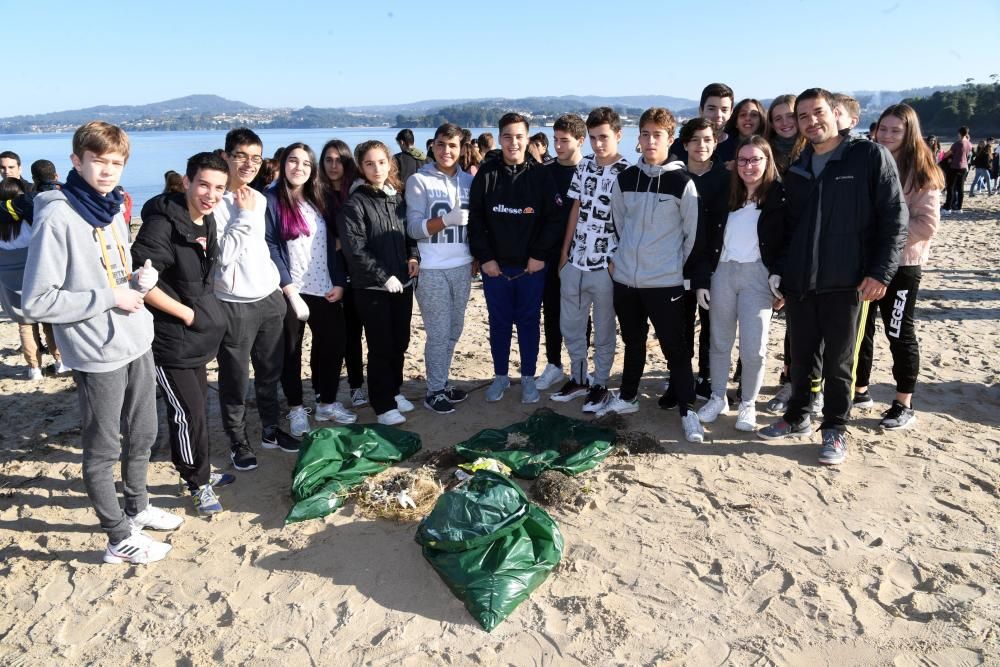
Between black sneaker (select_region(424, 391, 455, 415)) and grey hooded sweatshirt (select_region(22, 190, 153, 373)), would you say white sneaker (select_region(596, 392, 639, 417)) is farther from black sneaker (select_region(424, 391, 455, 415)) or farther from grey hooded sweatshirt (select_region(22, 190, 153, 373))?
grey hooded sweatshirt (select_region(22, 190, 153, 373))

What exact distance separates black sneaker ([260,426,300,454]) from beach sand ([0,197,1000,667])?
0.05 metres

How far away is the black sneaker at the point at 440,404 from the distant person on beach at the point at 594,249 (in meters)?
0.93

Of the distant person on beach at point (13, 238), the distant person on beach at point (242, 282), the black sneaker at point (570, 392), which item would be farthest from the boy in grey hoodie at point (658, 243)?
the distant person on beach at point (13, 238)

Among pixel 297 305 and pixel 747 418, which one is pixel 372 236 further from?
pixel 747 418

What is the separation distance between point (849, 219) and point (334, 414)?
3332 millimetres

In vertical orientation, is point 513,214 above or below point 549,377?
above

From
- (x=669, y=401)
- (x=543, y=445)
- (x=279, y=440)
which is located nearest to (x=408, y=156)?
(x=279, y=440)

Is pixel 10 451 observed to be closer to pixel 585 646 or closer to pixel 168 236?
pixel 168 236

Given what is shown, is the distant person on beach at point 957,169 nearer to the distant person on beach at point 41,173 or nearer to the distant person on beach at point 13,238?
the distant person on beach at point 41,173

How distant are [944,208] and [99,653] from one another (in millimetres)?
16926

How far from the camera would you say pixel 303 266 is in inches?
155

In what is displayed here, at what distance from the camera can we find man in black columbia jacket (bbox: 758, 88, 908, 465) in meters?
3.41

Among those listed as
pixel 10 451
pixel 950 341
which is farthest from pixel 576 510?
pixel 950 341

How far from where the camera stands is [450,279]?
4316 millimetres
